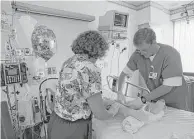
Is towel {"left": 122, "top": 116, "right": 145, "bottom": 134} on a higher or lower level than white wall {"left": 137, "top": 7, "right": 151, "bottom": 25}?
lower

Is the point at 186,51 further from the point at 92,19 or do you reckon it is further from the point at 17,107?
the point at 17,107

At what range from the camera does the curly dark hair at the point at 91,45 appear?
1.13m

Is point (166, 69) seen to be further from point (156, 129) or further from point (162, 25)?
point (162, 25)

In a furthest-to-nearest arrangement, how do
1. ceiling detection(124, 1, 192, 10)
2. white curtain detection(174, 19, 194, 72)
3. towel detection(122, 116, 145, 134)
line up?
white curtain detection(174, 19, 194, 72) → ceiling detection(124, 1, 192, 10) → towel detection(122, 116, 145, 134)

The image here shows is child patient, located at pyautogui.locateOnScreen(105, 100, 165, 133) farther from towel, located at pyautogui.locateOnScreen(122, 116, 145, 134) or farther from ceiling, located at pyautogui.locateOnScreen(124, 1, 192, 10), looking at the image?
ceiling, located at pyautogui.locateOnScreen(124, 1, 192, 10)

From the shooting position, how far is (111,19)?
245cm

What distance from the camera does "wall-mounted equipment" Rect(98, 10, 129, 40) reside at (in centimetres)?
246

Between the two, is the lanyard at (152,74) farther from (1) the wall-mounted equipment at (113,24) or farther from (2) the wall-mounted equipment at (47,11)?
(2) the wall-mounted equipment at (47,11)

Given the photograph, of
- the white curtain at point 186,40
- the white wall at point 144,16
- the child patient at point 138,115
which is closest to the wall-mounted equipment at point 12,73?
the child patient at point 138,115

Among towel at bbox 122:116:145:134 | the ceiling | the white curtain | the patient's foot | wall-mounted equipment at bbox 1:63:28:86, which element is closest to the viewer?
towel at bbox 122:116:145:134

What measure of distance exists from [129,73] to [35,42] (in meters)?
1.35

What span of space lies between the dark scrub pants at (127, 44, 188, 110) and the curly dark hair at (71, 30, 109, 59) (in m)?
0.79

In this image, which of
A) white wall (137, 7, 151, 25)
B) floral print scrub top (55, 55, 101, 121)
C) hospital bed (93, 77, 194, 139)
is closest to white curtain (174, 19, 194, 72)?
white wall (137, 7, 151, 25)

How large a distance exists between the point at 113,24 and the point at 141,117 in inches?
65.6
